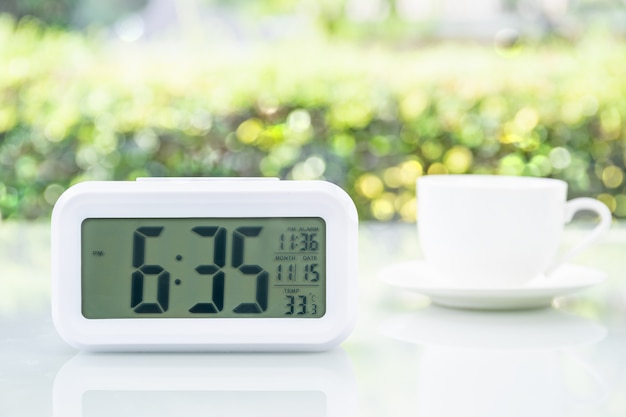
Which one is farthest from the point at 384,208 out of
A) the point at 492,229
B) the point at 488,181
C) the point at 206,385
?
the point at 206,385

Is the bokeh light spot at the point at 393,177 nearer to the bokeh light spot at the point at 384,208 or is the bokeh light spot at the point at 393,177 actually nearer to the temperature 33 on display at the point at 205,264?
the bokeh light spot at the point at 384,208

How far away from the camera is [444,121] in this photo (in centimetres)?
414

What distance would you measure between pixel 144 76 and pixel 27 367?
11.7 ft

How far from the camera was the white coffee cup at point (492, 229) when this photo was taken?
1.01 m

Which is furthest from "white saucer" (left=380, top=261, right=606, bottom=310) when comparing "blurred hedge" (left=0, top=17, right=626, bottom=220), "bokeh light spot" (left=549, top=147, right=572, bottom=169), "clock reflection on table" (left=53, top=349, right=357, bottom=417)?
"bokeh light spot" (left=549, top=147, right=572, bottom=169)

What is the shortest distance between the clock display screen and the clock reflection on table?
0.14 feet

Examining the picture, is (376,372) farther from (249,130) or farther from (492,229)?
(249,130)

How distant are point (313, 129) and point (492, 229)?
3.14m

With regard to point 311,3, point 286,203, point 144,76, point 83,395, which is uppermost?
point 311,3

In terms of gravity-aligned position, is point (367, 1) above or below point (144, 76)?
above

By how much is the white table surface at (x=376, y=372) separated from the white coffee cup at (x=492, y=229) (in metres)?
0.05

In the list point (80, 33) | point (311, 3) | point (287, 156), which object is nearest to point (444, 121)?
point (287, 156)

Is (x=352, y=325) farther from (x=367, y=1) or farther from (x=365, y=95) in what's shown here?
(x=367, y=1)

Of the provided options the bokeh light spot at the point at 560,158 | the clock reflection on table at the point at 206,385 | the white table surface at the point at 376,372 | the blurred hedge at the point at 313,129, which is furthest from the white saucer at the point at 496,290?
the bokeh light spot at the point at 560,158
